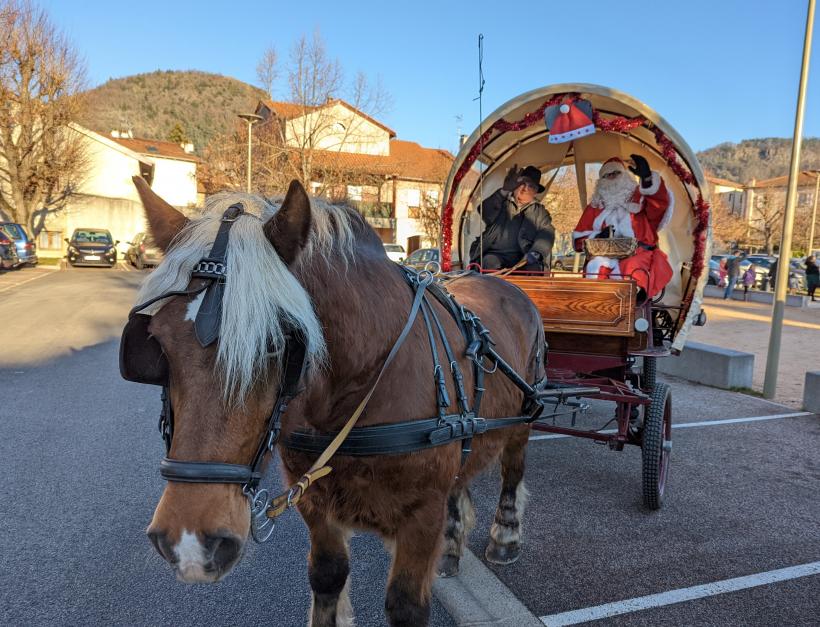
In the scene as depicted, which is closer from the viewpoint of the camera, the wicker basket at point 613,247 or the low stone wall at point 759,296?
the wicker basket at point 613,247

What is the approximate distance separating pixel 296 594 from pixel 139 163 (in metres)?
40.6

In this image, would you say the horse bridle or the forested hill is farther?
the forested hill

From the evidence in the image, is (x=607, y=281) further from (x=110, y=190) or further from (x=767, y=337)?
(x=110, y=190)

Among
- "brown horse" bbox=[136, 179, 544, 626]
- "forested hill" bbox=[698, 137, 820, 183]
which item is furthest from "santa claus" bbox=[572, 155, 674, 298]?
"forested hill" bbox=[698, 137, 820, 183]

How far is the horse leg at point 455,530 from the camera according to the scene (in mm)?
3145

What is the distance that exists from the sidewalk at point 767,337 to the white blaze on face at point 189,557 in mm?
7862

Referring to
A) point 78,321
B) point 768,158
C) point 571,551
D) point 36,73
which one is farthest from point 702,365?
point 768,158

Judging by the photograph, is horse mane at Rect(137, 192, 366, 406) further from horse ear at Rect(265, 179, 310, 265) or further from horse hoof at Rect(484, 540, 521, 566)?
horse hoof at Rect(484, 540, 521, 566)

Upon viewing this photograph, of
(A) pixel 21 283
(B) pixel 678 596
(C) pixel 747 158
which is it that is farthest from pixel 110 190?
(C) pixel 747 158

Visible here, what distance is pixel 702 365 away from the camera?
318 inches

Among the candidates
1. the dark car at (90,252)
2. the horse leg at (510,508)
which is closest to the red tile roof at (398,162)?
the horse leg at (510,508)

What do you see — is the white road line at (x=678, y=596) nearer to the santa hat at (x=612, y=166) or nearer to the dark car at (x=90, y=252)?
the santa hat at (x=612, y=166)

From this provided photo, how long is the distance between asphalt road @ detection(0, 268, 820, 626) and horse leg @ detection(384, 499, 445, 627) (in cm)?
75

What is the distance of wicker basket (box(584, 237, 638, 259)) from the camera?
4.88 meters
